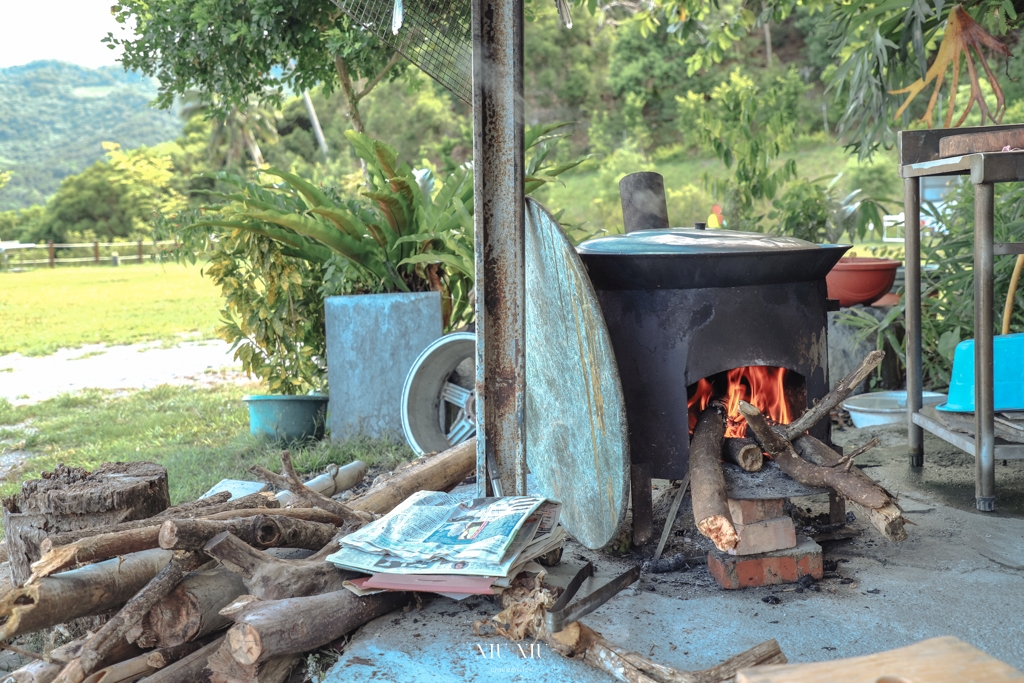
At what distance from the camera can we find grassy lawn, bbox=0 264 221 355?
1102cm

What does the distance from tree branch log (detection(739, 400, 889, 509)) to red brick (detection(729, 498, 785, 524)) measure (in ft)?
0.37

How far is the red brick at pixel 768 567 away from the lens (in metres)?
2.62

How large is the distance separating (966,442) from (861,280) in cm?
224

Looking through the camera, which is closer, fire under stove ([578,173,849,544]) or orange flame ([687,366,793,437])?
fire under stove ([578,173,849,544])

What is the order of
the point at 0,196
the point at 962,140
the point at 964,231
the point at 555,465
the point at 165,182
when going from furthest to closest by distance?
the point at 0,196, the point at 165,182, the point at 964,231, the point at 962,140, the point at 555,465

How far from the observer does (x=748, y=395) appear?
3.26 meters

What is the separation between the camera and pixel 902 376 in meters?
5.68

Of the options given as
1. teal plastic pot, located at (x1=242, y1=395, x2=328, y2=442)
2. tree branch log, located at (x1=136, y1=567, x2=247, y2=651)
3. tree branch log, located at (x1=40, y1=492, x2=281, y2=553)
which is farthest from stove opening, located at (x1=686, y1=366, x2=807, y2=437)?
teal plastic pot, located at (x1=242, y1=395, x2=328, y2=442)

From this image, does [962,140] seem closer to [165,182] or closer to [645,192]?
[645,192]

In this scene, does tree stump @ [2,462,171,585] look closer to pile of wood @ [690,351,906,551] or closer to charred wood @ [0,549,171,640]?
charred wood @ [0,549,171,640]

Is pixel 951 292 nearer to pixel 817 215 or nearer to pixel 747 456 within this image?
pixel 817 215

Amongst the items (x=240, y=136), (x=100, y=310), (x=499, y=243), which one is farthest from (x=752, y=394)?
(x=240, y=136)

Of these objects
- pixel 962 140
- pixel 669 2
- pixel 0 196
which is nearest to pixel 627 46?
pixel 669 2

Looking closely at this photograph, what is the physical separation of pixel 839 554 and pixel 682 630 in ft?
2.85
